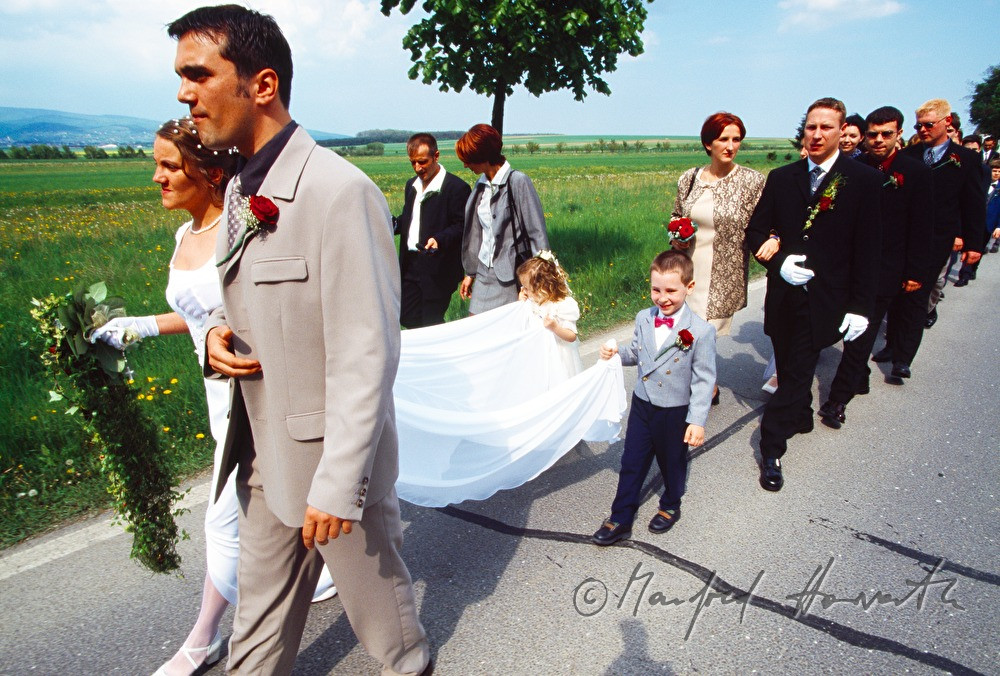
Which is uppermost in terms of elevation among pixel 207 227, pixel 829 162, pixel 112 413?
pixel 829 162

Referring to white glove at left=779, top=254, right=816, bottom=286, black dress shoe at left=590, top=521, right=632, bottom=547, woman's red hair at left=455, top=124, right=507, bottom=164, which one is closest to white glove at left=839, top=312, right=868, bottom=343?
white glove at left=779, top=254, right=816, bottom=286

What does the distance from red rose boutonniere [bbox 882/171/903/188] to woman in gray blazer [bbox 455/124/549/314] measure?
2854mm

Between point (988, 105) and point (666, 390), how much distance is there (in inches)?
3722

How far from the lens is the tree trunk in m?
8.69

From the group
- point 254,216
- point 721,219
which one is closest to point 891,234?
point 721,219

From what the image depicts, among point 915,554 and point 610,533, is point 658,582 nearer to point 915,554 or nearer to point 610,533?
point 610,533

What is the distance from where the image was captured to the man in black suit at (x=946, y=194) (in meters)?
5.99

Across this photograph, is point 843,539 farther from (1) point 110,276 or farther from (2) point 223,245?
(1) point 110,276

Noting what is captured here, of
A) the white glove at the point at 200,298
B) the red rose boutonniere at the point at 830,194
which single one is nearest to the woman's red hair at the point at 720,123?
the red rose boutonniere at the point at 830,194

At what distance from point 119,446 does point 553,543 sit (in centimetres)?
212

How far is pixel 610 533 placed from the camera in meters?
3.34

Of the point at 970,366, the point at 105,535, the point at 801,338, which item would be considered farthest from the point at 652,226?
the point at 105,535

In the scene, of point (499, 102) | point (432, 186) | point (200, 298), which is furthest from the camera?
point (499, 102)

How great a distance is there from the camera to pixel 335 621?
9.17ft
